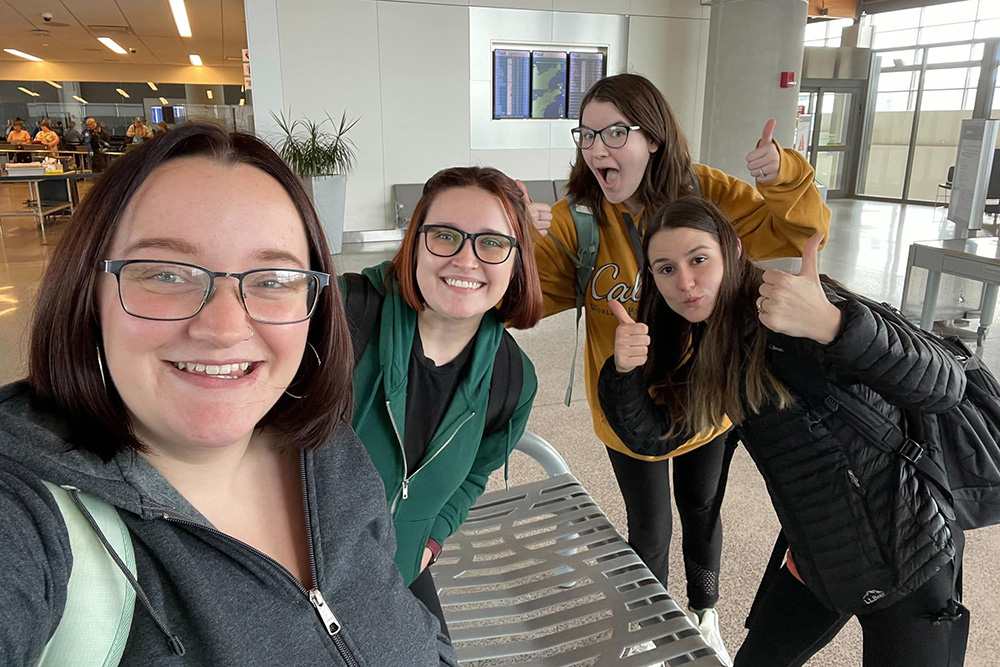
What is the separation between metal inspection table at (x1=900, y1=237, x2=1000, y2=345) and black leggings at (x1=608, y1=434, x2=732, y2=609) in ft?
8.59

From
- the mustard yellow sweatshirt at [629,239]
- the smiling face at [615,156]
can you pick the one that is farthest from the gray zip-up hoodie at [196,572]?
the smiling face at [615,156]

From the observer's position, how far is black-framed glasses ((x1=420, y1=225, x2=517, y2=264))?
128cm

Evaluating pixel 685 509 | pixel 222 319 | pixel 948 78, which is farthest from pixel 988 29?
pixel 222 319

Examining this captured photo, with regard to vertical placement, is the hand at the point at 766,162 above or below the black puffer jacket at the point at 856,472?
above

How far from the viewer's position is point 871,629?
4.46 feet

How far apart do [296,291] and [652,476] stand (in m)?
1.29

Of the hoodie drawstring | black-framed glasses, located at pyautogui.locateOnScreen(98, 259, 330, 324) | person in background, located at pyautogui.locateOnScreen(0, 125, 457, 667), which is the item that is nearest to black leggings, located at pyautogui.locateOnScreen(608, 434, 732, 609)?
person in background, located at pyautogui.locateOnScreen(0, 125, 457, 667)

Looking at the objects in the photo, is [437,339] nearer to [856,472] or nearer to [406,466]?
[406,466]

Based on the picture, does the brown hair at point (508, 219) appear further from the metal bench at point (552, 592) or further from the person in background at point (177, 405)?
the metal bench at point (552, 592)

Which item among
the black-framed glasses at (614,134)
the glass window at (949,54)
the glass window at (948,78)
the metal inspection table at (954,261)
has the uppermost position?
the glass window at (949,54)

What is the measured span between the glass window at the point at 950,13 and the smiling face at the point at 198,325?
17.2 m

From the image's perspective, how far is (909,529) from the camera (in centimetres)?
127

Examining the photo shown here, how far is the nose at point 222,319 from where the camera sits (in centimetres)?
79

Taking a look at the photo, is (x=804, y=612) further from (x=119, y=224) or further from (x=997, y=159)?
(x=997, y=159)
